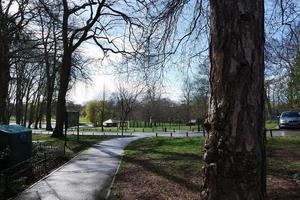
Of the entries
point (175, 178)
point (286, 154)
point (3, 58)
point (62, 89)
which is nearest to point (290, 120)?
point (62, 89)

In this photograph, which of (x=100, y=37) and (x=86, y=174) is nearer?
(x=86, y=174)

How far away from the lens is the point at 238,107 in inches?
157

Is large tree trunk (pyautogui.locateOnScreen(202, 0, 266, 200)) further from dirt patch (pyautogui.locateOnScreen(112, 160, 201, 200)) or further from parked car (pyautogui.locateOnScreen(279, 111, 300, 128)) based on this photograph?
parked car (pyautogui.locateOnScreen(279, 111, 300, 128))

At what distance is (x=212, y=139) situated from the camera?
4160mm

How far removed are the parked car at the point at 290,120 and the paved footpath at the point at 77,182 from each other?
26.7m

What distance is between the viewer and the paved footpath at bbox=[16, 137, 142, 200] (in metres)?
10.3

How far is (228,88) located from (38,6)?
1591 centimetres

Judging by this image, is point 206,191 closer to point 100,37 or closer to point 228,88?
point 228,88

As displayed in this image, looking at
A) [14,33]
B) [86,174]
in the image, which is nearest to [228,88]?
[86,174]

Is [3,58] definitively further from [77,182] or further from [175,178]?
[175,178]

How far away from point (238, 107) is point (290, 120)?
38.3 meters

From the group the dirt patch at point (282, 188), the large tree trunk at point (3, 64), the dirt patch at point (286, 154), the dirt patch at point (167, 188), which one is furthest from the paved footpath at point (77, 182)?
the large tree trunk at point (3, 64)

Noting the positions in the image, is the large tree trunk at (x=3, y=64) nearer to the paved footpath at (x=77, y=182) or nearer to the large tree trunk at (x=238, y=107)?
the paved footpath at (x=77, y=182)

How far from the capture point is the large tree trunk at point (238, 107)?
3938 mm
